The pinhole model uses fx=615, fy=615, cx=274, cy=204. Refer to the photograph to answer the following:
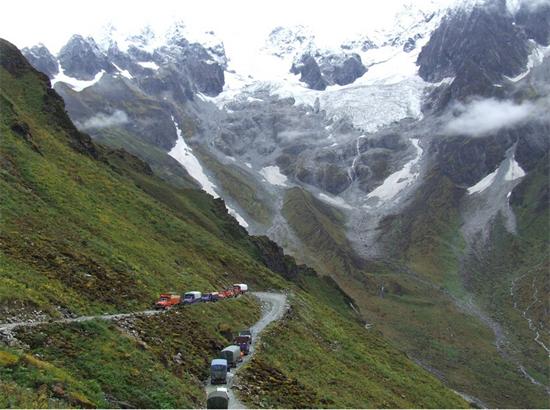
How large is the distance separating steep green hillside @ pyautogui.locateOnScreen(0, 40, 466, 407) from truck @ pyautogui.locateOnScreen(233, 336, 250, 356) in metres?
1.01

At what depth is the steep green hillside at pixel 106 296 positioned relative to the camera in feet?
96.0

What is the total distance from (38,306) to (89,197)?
39030mm

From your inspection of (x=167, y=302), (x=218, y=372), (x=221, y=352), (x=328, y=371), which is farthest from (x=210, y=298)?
(x=218, y=372)

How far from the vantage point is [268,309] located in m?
71.9

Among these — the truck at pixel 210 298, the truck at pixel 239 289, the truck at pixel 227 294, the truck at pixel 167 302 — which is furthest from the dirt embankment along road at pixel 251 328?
the truck at pixel 210 298

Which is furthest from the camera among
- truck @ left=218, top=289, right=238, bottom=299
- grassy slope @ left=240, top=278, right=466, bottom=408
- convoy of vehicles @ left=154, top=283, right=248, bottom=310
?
truck @ left=218, top=289, right=238, bottom=299

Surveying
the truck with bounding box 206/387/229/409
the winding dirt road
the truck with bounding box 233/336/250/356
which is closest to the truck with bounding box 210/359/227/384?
the winding dirt road

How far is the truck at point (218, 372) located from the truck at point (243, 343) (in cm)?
878

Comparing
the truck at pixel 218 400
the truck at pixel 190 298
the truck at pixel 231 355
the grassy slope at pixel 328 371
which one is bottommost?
the grassy slope at pixel 328 371

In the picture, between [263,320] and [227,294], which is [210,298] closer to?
[263,320]

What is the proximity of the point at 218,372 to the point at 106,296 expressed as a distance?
11646 millimetres

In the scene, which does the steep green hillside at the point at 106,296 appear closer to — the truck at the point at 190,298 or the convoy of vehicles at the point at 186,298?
the convoy of vehicles at the point at 186,298

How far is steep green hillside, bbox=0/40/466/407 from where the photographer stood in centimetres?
2925

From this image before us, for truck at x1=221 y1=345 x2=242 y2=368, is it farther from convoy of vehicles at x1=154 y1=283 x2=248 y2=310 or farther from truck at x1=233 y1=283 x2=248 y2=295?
truck at x1=233 y1=283 x2=248 y2=295
